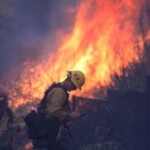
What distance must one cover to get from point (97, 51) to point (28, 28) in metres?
3.55

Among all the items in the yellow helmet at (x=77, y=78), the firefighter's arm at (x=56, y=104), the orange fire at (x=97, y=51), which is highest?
the orange fire at (x=97, y=51)

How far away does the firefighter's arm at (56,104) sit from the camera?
21.6 ft

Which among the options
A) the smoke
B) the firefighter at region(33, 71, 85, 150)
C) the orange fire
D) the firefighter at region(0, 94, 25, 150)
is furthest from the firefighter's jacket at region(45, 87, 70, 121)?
the smoke

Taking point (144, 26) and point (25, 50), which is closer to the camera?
point (144, 26)

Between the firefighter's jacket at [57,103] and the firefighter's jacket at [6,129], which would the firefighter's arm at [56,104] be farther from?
the firefighter's jacket at [6,129]

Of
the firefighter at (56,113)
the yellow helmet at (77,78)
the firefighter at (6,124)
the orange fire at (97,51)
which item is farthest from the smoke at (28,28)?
the firefighter at (56,113)

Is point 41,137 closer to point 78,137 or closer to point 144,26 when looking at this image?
point 78,137

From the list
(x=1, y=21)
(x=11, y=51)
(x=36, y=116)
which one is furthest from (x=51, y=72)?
(x=36, y=116)

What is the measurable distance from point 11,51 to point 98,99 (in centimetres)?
451

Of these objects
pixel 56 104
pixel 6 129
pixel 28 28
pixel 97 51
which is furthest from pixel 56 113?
pixel 28 28

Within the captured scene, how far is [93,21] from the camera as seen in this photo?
47.7ft

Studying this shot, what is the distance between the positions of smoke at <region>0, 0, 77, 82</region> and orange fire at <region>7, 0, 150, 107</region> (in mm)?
871

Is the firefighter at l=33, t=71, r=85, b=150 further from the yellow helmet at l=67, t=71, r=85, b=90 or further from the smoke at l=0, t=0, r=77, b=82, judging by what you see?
the smoke at l=0, t=0, r=77, b=82

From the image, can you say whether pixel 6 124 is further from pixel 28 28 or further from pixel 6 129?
pixel 28 28
